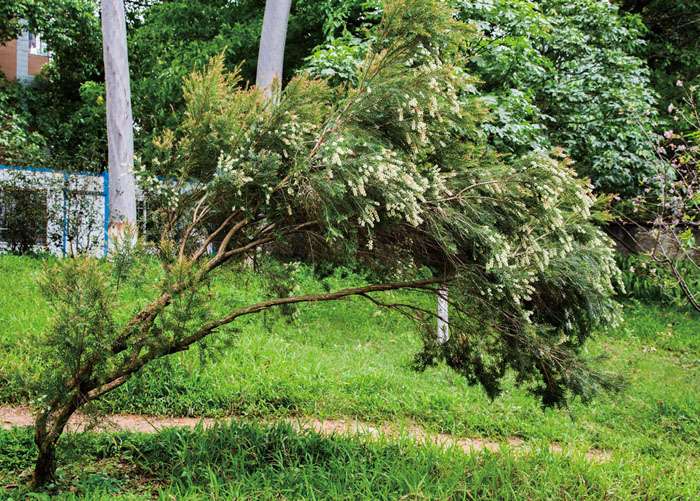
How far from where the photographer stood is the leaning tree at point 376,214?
9.57 ft

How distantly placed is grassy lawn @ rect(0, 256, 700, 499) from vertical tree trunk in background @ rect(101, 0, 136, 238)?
6.24ft

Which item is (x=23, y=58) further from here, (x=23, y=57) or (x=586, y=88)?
(x=586, y=88)

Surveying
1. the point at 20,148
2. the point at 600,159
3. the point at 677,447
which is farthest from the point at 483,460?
the point at 20,148

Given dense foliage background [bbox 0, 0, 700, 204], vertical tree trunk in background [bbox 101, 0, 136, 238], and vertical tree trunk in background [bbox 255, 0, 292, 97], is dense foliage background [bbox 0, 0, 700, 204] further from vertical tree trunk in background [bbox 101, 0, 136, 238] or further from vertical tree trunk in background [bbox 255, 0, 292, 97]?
vertical tree trunk in background [bbox 101, 0, 136, 238]

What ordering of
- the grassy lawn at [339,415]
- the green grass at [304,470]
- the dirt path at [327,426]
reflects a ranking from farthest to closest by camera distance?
the dirt path at [327,426] → the grassy lawn at [339,415] → the green grass at [304,470]

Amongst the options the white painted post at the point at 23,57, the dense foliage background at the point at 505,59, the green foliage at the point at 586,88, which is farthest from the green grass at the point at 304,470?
the white painted post at the point at 23,57

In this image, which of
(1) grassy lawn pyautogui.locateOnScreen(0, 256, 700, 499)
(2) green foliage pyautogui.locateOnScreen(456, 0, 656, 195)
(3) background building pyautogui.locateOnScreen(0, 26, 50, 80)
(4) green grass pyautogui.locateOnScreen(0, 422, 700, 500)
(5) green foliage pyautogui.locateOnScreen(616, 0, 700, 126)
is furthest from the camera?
(3) background building pyautogui.locateOnScreen(0, 26, 50, 80)

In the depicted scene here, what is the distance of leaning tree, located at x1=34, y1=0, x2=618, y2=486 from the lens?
2.92 meters

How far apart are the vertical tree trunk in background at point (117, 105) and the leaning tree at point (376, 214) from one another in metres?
5.77

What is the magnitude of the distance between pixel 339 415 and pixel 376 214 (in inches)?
111

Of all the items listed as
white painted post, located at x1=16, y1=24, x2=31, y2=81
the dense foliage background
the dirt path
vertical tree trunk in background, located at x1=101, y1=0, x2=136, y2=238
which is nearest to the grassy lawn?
the dirt path

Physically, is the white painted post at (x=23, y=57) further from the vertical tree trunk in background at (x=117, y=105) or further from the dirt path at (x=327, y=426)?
the dirt path at (x=327, y=426)

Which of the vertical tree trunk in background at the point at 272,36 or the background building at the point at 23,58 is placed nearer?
the vertical tree trunk in background at the point at 272,36

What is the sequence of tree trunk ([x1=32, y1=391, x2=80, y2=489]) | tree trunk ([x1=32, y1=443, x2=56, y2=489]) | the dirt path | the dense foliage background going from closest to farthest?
tree trunk ([x1=32, y1=391, x2=80, y2=489]) < tree trunk ([x1=32, y1=443, x2=56, y2=489]) < the dirt path < the dense foliage background
